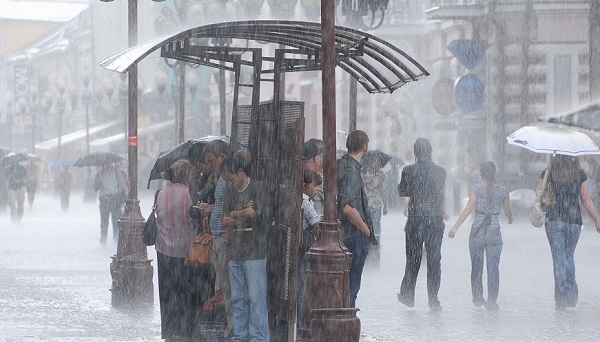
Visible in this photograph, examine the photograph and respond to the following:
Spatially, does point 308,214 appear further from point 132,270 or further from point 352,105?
point 352,105

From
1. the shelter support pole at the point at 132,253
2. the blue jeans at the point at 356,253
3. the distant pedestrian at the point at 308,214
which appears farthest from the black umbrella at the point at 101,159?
the distant pedestrian at the point at 308,214

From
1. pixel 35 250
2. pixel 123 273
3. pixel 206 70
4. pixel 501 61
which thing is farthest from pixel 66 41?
pixel 123 273

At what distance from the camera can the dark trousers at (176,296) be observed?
11.4 m

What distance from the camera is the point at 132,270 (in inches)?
589

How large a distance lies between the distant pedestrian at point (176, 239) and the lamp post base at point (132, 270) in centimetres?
343

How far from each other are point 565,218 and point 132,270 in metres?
4.40

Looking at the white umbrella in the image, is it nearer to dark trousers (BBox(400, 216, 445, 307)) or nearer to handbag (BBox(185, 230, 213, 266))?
dark trousers (BBox(400, 216, 445, 307))

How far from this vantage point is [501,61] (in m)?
37.3

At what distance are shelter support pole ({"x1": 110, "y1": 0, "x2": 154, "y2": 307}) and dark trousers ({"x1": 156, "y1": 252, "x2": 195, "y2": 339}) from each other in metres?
3.28

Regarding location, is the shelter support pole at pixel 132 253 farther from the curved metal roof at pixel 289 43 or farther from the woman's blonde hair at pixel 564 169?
the woman's blonde hair at pixel 564 169

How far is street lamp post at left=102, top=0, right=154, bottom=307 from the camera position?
14961mm

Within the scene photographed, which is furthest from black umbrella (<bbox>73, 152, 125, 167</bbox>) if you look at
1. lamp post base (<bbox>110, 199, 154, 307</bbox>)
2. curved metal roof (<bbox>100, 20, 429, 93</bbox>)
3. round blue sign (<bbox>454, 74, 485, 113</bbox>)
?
curved metal roof (<bbox>100, 20, 429, 93</bbox>)

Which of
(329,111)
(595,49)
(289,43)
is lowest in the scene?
(329,111)

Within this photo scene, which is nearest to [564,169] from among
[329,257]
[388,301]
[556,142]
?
[556,142]
